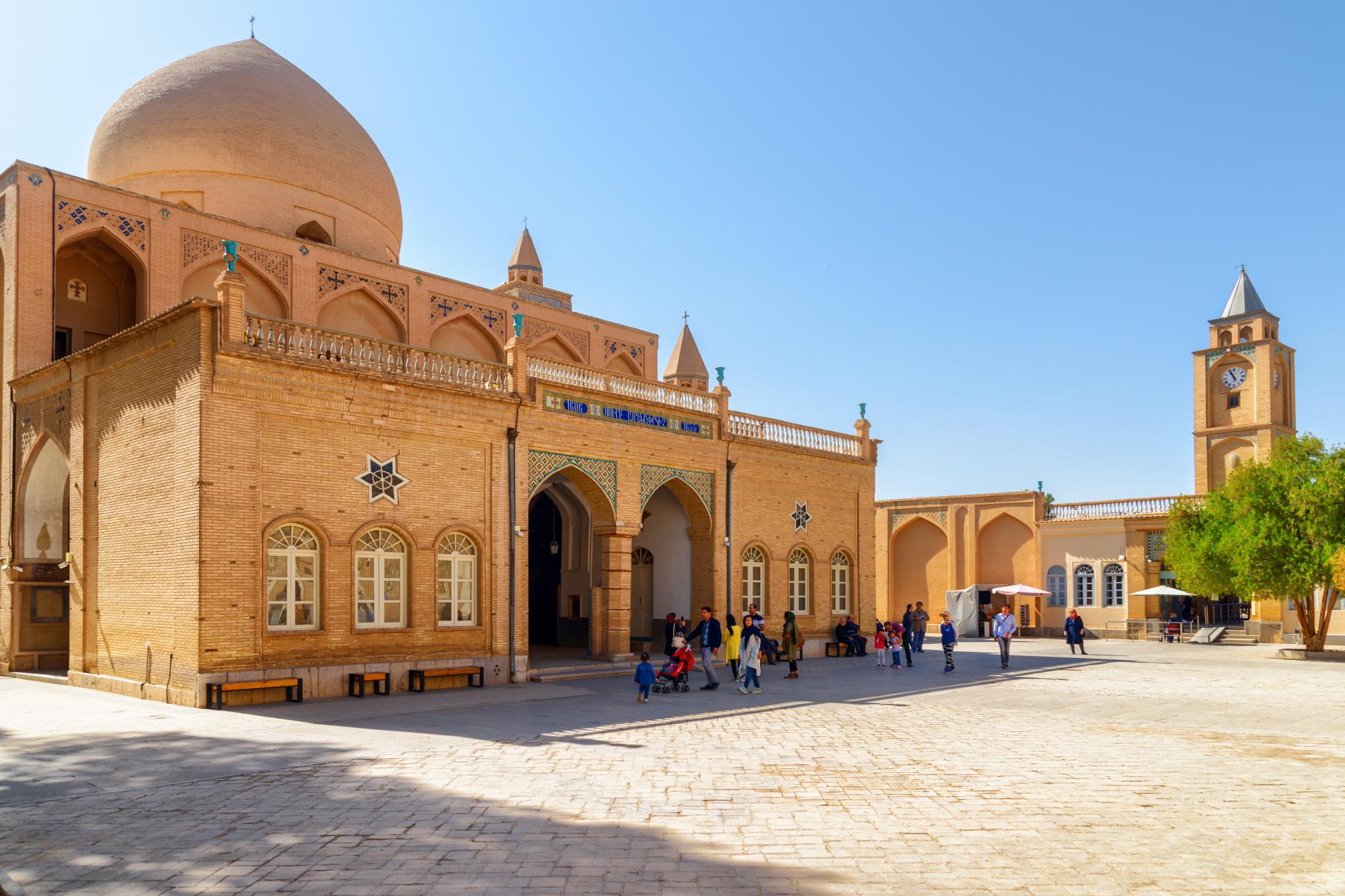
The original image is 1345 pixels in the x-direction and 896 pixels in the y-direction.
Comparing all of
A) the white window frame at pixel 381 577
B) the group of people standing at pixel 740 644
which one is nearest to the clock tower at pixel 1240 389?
the group of people standing at pixel 740 644

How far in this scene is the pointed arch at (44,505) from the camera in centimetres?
1912

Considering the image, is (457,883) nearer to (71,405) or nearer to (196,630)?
(196,630)

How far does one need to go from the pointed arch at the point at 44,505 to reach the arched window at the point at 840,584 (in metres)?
17.3

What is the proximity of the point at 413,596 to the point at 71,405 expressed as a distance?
6992mm

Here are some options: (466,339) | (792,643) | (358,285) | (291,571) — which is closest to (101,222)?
(358,285)

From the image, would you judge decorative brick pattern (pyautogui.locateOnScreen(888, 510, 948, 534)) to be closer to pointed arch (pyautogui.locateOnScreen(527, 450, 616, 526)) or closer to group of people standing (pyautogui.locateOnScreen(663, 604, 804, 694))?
group of people standing (pyautogui.locateOnScreen(663, 604, 804, 694))

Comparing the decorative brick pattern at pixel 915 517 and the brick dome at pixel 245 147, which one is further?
the decorative brick pattern at pixel 915 517

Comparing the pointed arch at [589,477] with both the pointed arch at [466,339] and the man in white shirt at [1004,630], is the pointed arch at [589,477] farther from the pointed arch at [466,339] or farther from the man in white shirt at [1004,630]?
the man in white shirt at [1004,630]

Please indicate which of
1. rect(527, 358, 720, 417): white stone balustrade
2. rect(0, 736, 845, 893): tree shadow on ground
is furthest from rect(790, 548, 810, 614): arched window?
rect(0, 736, 845, 893): tree shadow on ground

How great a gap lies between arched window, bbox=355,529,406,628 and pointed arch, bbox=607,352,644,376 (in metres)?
13.0

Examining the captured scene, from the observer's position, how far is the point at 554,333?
27219 millimetres

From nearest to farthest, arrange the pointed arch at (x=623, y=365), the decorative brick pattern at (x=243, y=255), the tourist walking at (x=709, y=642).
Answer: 1. the tourist walking at (x=709, y=642)
2. the decorative brick pattern at (x=243, y=255)
3. the pointed arch at (x=623, y=365)

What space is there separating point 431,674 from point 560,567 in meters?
8.28

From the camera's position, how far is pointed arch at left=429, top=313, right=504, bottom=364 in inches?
985
